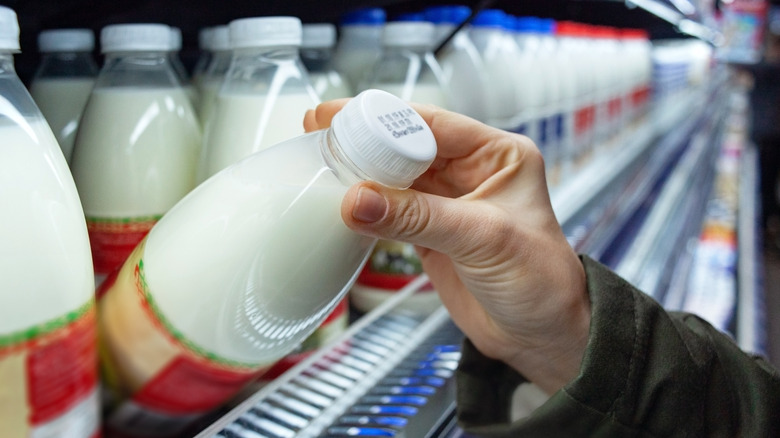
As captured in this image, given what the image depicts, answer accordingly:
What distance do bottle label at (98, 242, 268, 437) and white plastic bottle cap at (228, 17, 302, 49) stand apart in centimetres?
25

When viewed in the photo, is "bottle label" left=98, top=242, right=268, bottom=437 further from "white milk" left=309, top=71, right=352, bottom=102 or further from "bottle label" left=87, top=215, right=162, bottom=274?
"white milk" left=309, top=71, right=352, bottom=102

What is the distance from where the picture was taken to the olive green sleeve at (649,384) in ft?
2.27

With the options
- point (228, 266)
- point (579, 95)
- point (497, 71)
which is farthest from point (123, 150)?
point (579, 95)

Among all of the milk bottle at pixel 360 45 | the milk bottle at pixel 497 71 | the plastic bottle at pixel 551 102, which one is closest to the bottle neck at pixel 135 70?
the milk bottle at pixel 360 45

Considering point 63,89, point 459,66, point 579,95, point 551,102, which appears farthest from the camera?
point 579,95

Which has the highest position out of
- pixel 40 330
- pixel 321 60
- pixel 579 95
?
pixel 321 60

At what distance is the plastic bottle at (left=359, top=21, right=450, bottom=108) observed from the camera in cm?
97

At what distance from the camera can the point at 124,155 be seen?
2.17 feet

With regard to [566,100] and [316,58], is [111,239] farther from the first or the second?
[566,100]

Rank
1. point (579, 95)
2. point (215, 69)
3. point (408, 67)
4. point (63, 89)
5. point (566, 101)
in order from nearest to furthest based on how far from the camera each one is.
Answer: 1. point (63, 89)
2. point (215, 69)
3. point (408, 67)
4. point (566, 101)
5. point (579, 95)

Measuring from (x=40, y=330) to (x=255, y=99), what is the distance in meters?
0.36

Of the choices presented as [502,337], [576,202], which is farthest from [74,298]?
[576,202]

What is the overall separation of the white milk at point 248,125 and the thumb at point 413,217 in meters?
0.22

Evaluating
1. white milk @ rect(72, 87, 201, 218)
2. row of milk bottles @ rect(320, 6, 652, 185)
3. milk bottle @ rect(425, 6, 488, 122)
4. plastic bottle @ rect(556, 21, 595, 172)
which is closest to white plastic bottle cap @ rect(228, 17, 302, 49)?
white milk @ rect(72, 87, 201, 218)
